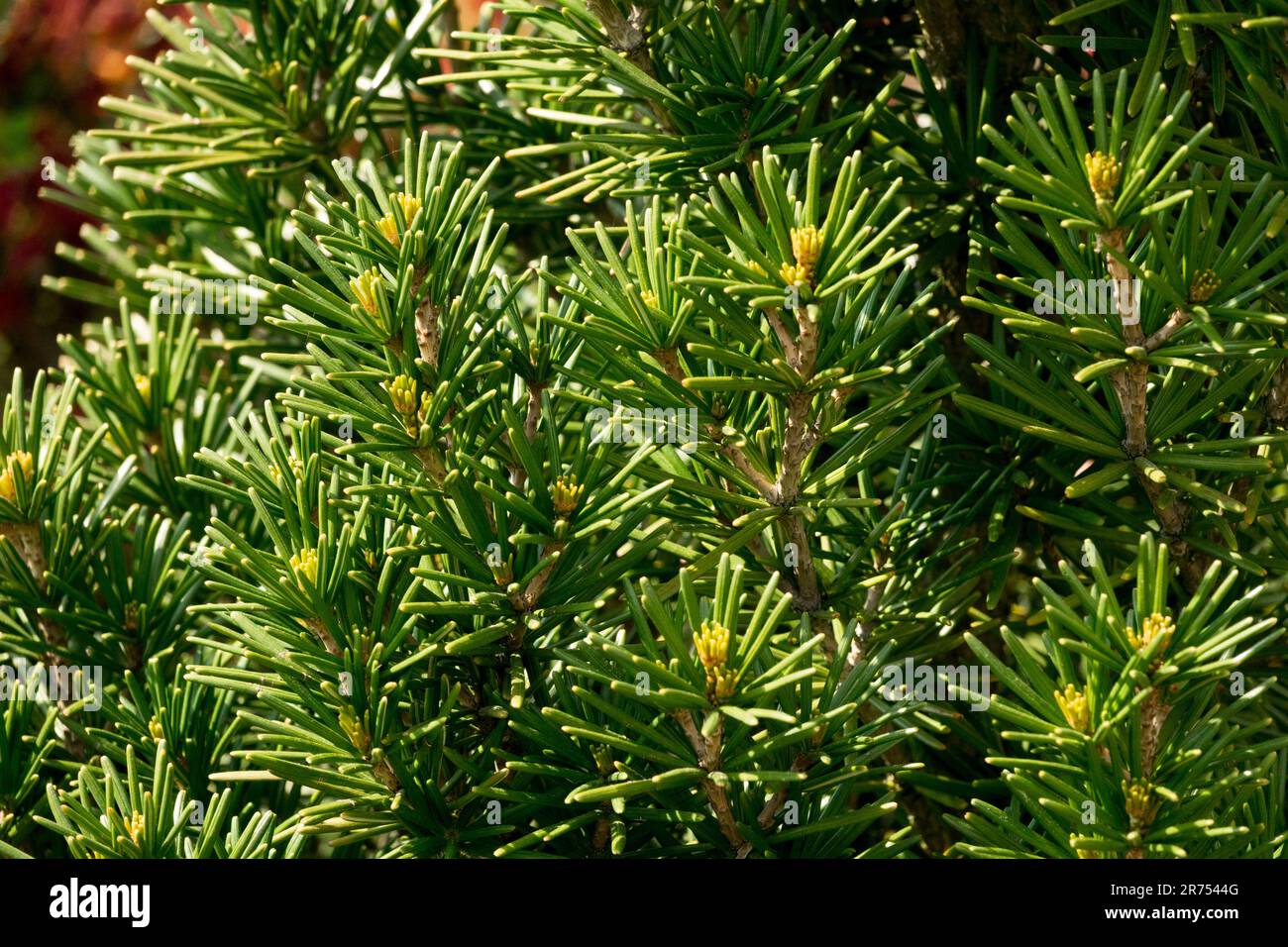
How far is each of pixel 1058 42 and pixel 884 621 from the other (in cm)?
31

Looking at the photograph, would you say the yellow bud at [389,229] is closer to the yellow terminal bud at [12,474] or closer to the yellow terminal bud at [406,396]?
the yellow terminal bud at [406,396]

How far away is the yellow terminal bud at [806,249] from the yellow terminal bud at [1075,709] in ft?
0.68

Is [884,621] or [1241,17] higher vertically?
[1241,17]

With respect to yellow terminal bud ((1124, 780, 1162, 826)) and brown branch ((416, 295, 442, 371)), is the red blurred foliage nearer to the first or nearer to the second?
brown branch ((416, 295, 442, 371))

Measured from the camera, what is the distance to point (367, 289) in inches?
21.4

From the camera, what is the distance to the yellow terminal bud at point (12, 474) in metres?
0.68

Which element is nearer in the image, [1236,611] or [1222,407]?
[1236,611]

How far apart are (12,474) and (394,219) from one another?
0.29 meters

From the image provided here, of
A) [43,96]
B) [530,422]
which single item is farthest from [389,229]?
[43,96]

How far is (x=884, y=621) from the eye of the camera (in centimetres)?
63

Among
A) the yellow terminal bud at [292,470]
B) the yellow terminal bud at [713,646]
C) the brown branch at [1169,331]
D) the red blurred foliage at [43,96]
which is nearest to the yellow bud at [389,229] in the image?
the yellow terminal bud at [292,470]

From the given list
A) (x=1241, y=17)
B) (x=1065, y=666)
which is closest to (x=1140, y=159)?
(x=1241, y=17)
